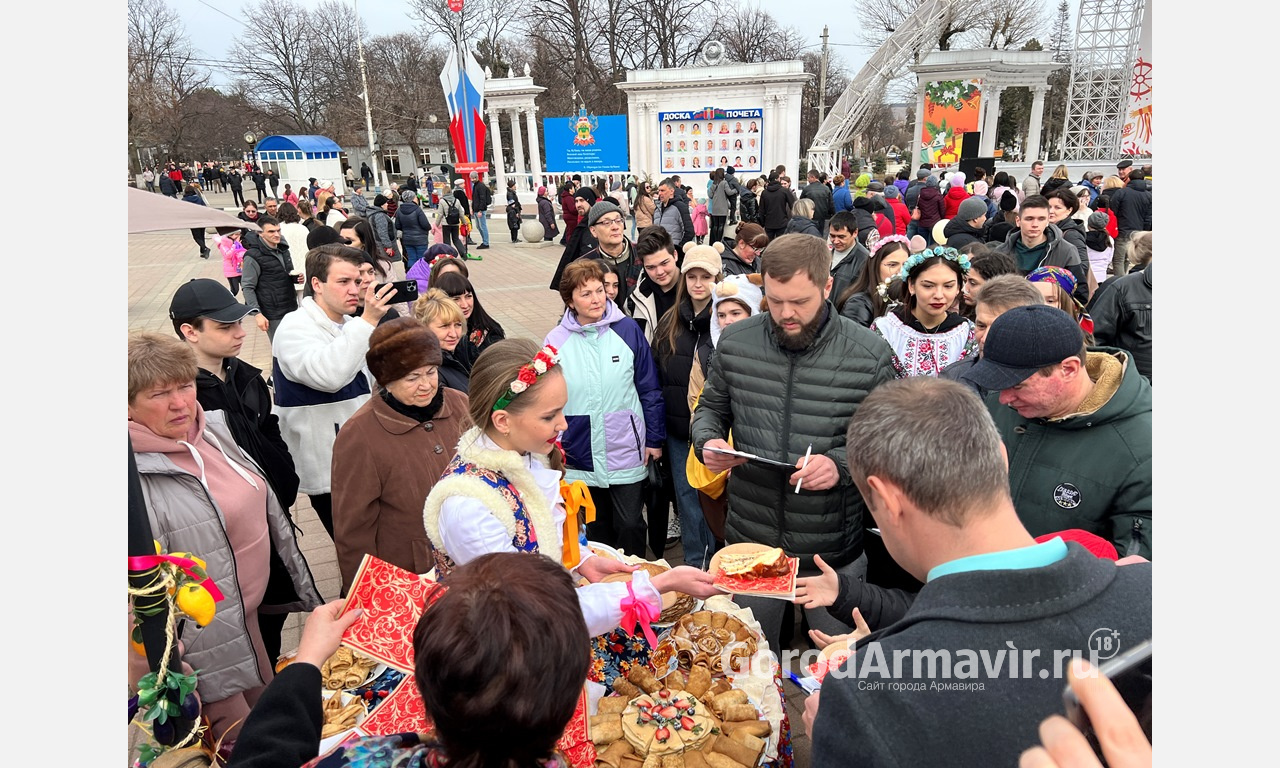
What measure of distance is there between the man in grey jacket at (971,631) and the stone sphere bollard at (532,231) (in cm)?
1911

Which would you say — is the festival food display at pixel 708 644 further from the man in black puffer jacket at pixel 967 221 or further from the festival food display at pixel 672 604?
the man in black puffer jacket at pixel 967 221

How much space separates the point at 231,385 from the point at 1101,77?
35.3 m

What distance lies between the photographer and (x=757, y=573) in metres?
2.49

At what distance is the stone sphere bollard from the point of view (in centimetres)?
1969

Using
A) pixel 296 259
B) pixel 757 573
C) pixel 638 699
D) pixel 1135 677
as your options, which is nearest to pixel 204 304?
pixel 638 699

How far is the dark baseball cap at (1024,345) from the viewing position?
87.0 inches

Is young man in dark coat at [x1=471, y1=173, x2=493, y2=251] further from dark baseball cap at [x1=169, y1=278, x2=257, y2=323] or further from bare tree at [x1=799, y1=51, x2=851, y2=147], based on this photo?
bare tree at [x1=799, y1=51, x2=851, y2=147]

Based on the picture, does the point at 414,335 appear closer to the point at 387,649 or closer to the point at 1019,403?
the point at 387,649

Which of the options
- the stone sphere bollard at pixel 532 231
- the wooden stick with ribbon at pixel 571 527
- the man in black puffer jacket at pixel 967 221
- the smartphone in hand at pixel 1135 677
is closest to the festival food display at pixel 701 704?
the wooden stick with ribbon at pixel 571 527

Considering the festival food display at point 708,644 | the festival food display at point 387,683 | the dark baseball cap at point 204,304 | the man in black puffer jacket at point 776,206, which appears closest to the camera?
the festival food display at point 387,683

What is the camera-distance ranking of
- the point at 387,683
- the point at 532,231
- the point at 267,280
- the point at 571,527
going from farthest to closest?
the point at 532,231
the point at 267,280
the point at 571,527
the point at 387,683

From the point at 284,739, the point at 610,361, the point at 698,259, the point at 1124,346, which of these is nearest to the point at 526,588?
the point at 284,739

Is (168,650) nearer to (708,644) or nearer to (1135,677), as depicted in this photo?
(708,644)

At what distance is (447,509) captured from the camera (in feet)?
7.09
